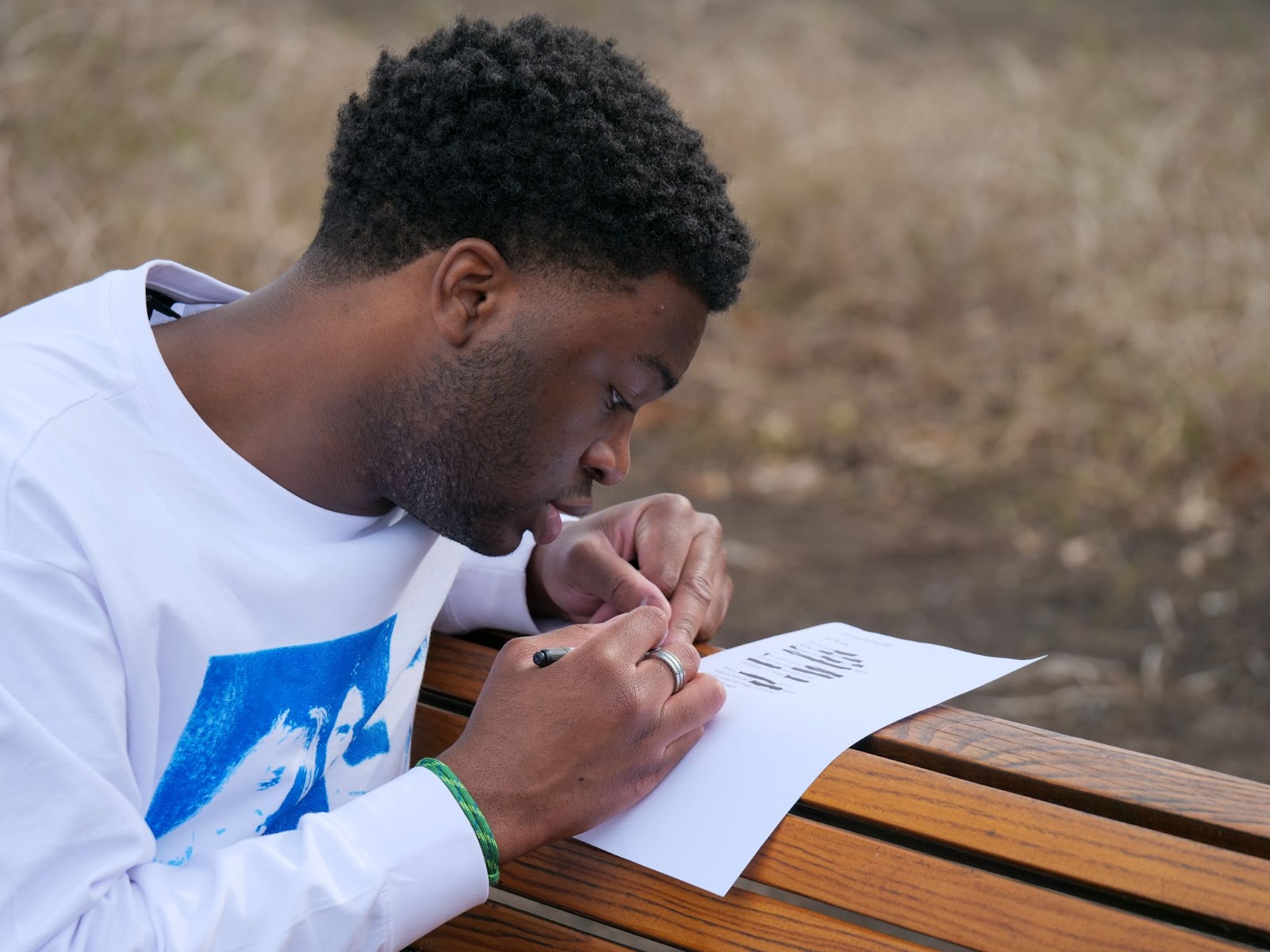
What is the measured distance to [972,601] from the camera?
3912 mm

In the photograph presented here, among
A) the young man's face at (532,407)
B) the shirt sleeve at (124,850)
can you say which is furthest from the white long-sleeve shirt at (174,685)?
the young man's face at (532,407)

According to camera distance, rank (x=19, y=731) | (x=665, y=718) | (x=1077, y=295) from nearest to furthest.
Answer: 1. (x=19, y=731)
2. (x=665, y=718)
3. (x=1077, y=295)

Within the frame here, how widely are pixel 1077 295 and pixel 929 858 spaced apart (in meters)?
4.00

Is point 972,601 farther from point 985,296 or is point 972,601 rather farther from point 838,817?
point 838,817

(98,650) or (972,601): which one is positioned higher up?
(972,601)

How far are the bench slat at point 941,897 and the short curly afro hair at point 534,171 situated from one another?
0.67 metres

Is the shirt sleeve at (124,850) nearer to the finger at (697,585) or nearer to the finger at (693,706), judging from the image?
the finger at (693,706)

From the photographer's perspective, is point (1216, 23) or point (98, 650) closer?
point (98, 650)

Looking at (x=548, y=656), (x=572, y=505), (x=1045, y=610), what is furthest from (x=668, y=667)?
(x=1045, y=610)

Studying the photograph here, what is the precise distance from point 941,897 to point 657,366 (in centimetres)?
68

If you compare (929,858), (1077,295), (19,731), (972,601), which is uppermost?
(1077,295)

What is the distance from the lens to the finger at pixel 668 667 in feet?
4.95

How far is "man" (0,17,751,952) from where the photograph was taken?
1.29m

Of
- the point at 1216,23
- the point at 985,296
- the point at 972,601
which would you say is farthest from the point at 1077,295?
the point at 1216,23
